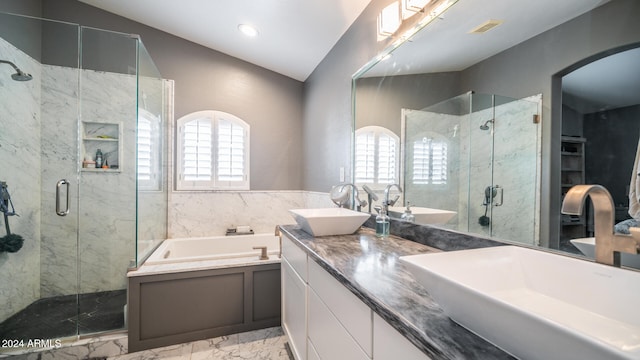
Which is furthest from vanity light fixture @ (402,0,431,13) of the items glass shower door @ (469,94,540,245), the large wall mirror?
glass shower door @ (469,94,540,245)

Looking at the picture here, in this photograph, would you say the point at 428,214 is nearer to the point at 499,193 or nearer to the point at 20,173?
the point at 499,193

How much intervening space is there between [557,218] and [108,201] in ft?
9.76

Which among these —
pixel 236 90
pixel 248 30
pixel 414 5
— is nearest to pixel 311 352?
pixel 414 5

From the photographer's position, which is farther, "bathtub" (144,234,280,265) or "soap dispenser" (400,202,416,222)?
"bathtub" (144,234,280,265)

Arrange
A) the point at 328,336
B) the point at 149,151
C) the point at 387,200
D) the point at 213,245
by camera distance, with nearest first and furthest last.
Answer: the point at 328,336, the point at 387,200, the point at 149,151, the point at 213,245

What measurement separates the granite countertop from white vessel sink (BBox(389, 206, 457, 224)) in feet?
0.48

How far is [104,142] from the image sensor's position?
242 cm

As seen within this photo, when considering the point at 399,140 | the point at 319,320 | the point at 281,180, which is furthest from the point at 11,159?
the point at 399,140

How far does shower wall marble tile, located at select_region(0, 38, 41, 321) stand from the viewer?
202 centimetres

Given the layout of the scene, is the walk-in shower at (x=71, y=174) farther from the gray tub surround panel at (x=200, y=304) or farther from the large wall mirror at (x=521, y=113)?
the large wall mirror at (x=521, y=113)

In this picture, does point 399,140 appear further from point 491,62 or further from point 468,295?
point 468,295

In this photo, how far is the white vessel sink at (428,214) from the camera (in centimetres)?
130

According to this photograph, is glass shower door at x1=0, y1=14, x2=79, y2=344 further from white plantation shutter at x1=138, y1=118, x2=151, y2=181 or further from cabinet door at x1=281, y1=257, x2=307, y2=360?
cabinet door at x1=281, y1=257, x2=307, y2=360

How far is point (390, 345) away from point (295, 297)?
1.03 metres
